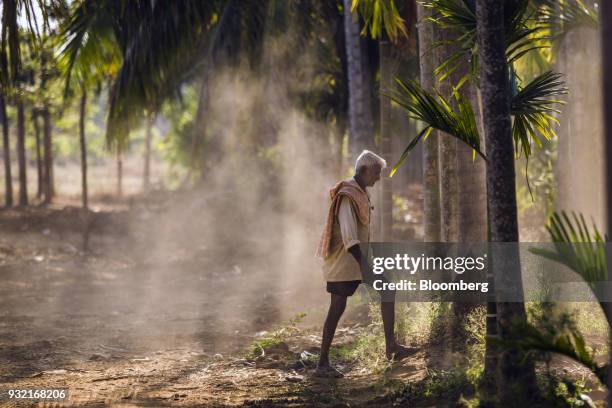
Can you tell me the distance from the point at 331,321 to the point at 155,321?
3.96 m

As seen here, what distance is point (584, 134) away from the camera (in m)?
12.4

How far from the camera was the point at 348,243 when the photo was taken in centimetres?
603

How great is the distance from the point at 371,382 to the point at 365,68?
24.7ft

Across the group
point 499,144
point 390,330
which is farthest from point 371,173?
point 499,144

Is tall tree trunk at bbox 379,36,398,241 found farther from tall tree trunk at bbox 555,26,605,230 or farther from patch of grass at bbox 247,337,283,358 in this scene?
tall tree trunk at bbox 555,26,605,230

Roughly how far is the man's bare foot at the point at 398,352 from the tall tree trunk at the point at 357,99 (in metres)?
5.66

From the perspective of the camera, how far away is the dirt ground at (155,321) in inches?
233

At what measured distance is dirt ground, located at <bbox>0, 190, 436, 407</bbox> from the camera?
5.91m

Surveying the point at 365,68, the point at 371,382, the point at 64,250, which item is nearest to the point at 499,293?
the point at 371,382

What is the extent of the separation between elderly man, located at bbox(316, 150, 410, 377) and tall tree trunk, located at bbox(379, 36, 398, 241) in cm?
351

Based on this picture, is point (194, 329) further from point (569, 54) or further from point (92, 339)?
point (569, 54)

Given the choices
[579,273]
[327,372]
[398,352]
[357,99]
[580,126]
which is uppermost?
[357,99]

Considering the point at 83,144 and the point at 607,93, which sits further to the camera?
the point at 83,144

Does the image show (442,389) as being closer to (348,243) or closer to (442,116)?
(348,243)
